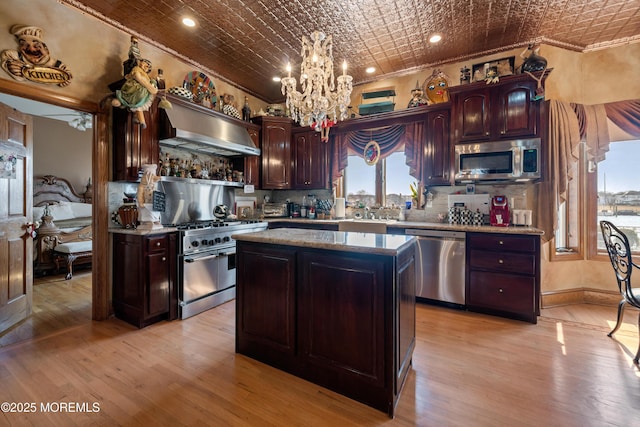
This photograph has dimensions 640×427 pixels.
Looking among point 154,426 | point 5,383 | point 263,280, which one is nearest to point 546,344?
point 263,280

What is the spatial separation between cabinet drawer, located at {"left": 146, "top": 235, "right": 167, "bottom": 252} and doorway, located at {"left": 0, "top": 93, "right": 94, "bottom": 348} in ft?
3.69

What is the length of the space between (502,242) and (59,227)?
694 cm

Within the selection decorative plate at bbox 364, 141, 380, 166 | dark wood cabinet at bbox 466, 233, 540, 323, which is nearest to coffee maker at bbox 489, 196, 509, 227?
dark wood cabinet at bbox 466, 233, 540, 323

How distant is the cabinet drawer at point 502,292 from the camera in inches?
113

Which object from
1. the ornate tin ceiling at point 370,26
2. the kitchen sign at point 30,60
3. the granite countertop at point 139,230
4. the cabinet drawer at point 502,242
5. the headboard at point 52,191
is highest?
the ornate tin ceiling at point 370,26

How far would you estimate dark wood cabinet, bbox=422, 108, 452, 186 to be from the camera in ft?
11.7

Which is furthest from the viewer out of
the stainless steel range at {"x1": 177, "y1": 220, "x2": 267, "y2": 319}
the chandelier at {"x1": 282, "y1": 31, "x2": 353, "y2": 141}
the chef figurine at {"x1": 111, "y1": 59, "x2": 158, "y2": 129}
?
the stainless steel range at {"x1": 177, "y1": 220, "x2": 267, "y2": 319}

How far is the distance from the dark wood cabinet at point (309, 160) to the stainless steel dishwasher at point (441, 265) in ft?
5.82

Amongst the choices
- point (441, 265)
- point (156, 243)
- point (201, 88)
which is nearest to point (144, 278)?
point (156, 243)

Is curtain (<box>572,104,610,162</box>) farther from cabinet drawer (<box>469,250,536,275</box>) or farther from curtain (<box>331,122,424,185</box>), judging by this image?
curtain (<box>331,122,424,185</box>)

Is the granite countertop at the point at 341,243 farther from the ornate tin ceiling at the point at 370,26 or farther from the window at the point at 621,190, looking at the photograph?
the window at the point at 621,190

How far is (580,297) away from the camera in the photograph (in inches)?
136

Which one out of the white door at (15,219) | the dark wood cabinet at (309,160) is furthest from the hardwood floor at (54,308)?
the dark wood cabinet at (309,160)

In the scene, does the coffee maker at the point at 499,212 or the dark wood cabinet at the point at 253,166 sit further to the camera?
the dark wood cabinet at the point at 253,166
